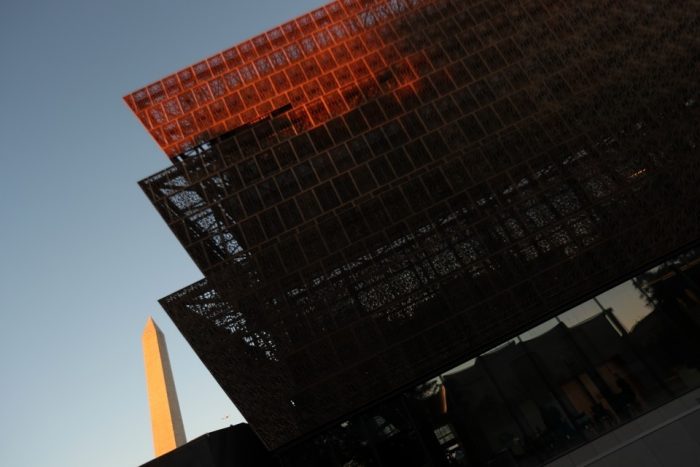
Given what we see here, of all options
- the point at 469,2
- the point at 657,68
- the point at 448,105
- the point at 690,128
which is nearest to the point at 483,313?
the point at 448,105

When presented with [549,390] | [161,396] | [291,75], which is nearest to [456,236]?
[549,390]

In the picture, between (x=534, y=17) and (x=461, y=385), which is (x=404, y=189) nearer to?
(x=461, y=385)

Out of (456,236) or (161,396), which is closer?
(456,236)

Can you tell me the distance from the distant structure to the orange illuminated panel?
51.2 feet

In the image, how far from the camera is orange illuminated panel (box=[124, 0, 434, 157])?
72.1ft

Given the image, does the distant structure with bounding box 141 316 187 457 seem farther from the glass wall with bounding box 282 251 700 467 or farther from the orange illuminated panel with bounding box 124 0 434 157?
the glass wall with bounding box 282 251 700 467

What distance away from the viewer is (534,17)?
21.8m

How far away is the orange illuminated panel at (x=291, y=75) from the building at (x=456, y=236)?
37cm

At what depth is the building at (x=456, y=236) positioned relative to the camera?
16.7 metres

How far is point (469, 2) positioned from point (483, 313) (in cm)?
1462

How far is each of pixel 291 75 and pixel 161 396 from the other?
21711mm

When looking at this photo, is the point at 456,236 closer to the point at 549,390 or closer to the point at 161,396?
the point at 549,390

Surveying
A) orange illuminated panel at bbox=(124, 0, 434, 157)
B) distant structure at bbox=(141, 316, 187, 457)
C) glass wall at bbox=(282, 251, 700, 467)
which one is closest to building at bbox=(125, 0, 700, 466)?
glass wall at bbox=(282, 251, 700, 467)

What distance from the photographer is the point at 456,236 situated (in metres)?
18.0
